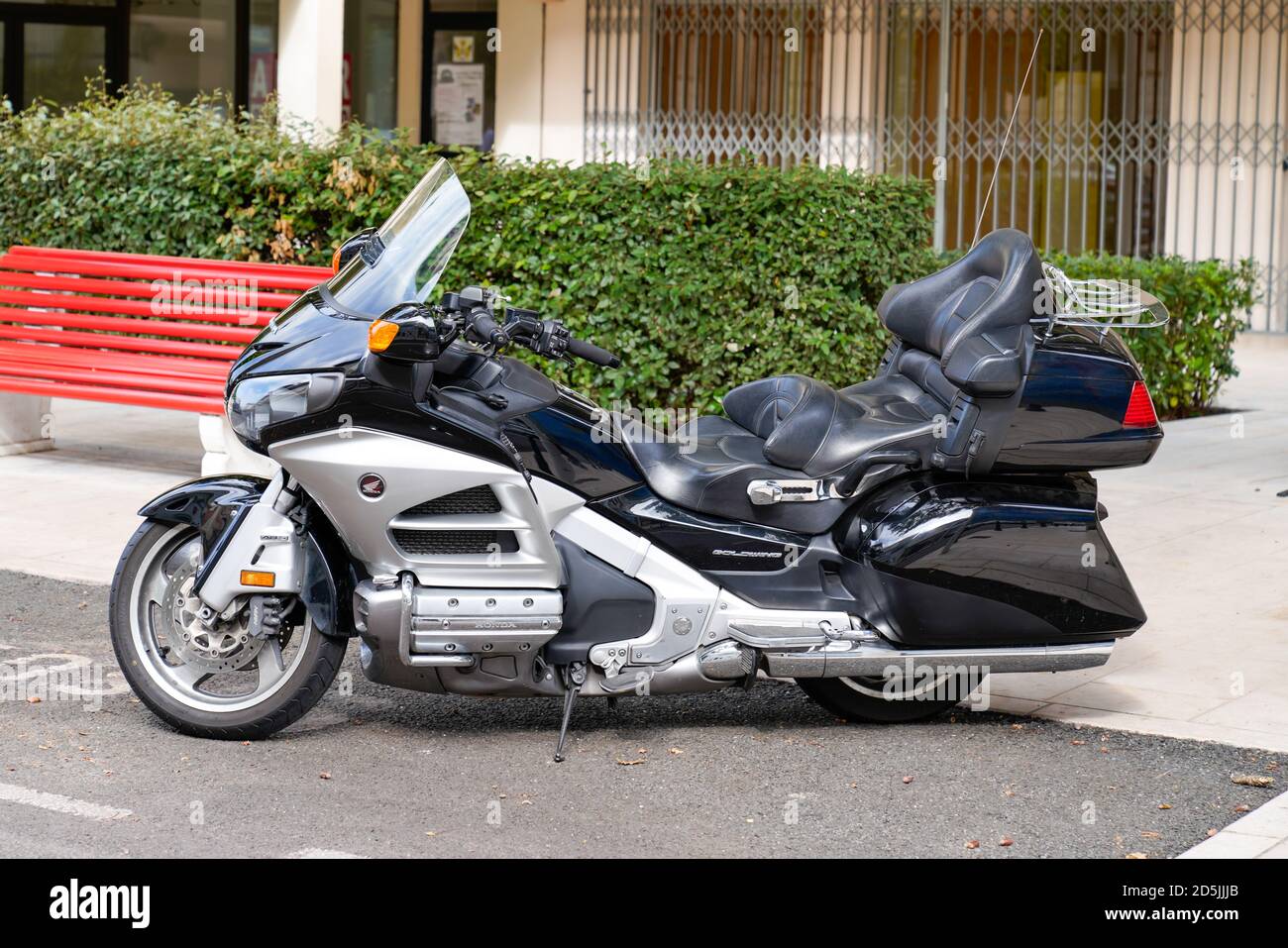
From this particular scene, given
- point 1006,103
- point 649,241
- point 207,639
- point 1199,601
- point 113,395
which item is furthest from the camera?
point 1006,103

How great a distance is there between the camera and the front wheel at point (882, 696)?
516 centimetres

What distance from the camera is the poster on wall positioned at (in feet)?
62.9

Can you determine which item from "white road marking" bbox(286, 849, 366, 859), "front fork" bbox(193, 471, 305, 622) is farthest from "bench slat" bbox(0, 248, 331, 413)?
"white road marking" bbox(286, 849, 366, 859)

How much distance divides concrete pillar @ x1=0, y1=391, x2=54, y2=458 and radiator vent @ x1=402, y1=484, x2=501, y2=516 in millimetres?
5378

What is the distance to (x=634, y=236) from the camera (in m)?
8.90

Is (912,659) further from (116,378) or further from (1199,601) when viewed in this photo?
(116,378)

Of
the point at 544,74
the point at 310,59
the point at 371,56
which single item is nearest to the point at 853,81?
the point at 544,74

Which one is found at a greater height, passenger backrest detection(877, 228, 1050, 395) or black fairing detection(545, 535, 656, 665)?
passenger backrest detection(877, 228, 1050, 395)

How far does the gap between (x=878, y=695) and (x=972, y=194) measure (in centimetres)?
1266

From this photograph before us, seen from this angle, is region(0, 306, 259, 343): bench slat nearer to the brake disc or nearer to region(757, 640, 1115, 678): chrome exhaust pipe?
the brake disc

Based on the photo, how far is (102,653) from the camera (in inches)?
229

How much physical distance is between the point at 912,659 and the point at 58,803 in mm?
2290
